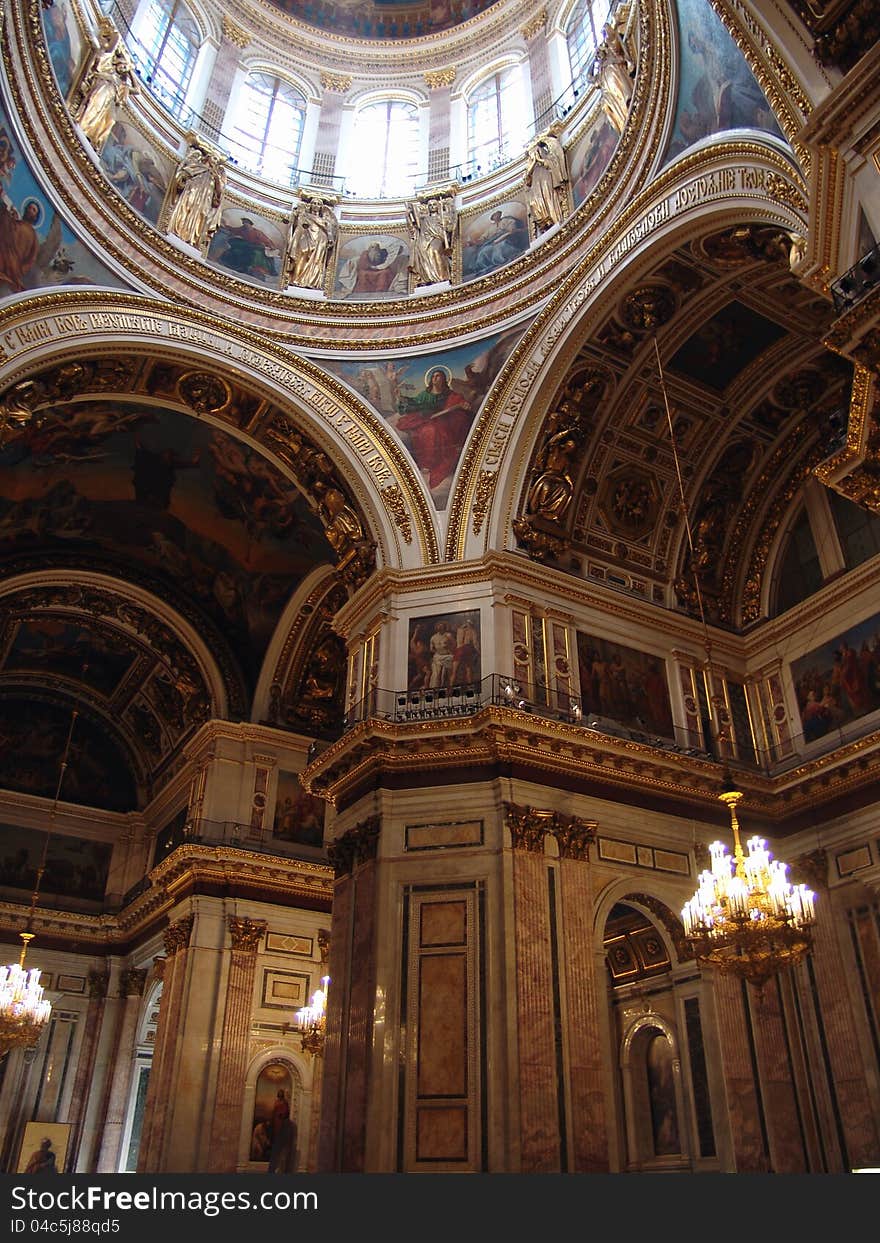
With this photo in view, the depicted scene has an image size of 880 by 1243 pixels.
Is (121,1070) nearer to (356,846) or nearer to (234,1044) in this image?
(234,1044)

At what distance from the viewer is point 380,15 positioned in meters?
19.2

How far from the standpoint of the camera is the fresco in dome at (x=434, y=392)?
14180 millimetres

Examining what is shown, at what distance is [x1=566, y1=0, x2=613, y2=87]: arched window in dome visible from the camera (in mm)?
15914

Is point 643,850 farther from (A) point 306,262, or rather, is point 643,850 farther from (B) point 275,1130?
(A) point 306,262

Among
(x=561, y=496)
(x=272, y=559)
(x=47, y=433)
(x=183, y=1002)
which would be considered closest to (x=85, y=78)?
(x=47, y=433)

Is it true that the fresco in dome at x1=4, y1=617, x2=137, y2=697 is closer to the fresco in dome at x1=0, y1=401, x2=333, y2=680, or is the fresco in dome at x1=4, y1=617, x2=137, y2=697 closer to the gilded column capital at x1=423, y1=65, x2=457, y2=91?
the fresco in dome at x1=0, y1=401, x2=333, y2=680

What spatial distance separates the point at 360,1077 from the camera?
33.8 feet

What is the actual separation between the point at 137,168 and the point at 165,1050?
13.4m

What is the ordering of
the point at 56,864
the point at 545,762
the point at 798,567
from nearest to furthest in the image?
the point at 545,762
the point at 798,567
the point at 56,864

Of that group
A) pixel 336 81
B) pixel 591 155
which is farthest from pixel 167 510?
pixel 336 81

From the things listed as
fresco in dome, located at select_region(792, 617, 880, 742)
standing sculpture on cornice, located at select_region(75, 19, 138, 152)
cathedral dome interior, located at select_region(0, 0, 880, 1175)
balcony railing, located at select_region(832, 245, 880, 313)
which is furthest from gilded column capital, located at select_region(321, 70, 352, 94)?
balcony railing, located at select_region(832, 245, 880, 313)

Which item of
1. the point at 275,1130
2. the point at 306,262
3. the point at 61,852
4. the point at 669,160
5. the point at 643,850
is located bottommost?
the point at 275,1130

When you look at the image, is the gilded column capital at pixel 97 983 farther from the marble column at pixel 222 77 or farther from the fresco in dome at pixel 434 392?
the marble column at pixel 222 77

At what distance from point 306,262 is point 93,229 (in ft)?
11.8
